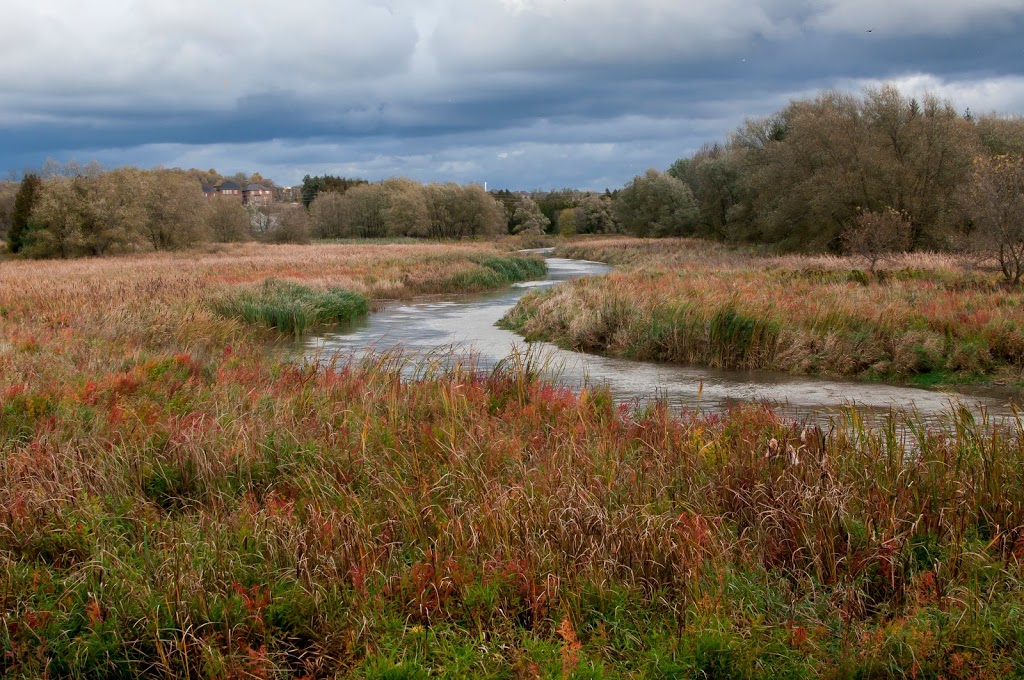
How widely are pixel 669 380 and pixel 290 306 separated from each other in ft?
41.4

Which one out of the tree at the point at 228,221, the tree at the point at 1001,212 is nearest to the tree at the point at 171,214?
the tree at the point at 228,221

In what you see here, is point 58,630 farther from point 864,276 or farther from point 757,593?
point 864,276

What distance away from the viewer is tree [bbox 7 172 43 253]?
2016 inches

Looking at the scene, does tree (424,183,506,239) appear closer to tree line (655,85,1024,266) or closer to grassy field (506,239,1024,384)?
tree line (655,85,1024,266)

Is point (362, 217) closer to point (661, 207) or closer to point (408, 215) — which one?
point (408, 215)

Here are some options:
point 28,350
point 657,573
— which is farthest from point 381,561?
point 28,350

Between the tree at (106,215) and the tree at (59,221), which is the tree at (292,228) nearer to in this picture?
the tree at (106,215)

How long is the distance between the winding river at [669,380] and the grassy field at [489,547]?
1819 mm

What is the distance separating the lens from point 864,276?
22.9 meters

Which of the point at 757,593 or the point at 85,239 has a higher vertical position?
the point at 85,239

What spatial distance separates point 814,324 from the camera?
16.4 metres

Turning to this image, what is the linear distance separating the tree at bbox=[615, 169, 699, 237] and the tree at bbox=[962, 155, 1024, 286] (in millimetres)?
47093

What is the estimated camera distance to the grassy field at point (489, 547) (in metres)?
3.84

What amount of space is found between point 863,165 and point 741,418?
3350 centimetres
